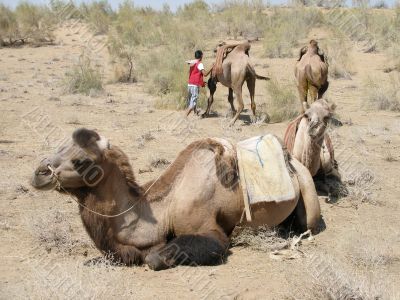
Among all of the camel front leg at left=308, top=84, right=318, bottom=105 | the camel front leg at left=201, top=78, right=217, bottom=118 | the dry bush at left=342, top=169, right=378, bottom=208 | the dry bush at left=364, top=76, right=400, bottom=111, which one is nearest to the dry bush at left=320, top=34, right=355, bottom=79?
the dry bush at left=364, top=76, right=400, bottom=111

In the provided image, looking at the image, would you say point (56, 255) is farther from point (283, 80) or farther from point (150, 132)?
point (283, 80)

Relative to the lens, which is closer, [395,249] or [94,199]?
[94,199]

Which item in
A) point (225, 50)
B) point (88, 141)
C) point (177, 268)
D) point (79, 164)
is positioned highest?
point (88, 141)

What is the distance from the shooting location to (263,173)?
5973 mm

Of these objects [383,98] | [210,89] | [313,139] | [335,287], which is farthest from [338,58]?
[335,287]

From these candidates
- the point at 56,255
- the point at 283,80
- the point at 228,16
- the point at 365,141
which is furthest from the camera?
the point at 228,16

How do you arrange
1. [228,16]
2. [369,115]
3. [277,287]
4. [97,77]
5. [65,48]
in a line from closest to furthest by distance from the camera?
[277,287]
[369,115]
[97,77]
[65,48]
[228,16]

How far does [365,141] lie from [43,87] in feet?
35.0

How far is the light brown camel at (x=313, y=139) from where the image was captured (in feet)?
23.0

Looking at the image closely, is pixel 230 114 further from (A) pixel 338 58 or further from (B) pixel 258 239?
(A) pixel 338 58

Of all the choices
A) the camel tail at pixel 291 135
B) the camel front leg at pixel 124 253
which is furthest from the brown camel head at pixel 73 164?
the camel tail at pixel 291 135

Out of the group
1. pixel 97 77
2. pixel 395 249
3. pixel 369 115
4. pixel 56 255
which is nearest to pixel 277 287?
pixel 395 249

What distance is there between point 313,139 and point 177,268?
8.97 ft

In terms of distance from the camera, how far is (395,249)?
6145 mm
